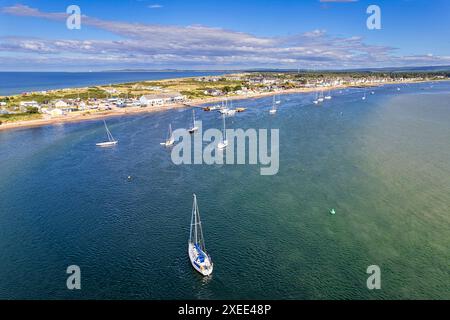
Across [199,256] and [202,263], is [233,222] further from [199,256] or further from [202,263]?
[202,263]

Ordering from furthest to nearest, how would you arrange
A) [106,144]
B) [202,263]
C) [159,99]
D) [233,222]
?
1. [159,99]
2. [106,144]
3. [233,222]
4. [202,263]

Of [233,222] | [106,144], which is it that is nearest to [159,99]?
[106,144]

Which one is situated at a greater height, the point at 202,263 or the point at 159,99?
the point at 159,99

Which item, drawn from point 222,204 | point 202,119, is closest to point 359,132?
point 202,119

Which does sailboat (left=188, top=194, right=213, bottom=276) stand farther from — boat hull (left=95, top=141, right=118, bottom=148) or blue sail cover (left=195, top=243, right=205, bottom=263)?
boat hull (left=95, top=141, right=118, bottom=148)

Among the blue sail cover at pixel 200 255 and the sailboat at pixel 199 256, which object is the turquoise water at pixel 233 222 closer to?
the sailboat at pixel 199 256

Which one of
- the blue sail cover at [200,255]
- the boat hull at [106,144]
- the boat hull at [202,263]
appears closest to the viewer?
the boat hull at [202,263]

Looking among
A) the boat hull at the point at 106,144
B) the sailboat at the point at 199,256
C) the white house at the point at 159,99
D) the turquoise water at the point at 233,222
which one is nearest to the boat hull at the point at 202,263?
the sailboat at the point at 199,256

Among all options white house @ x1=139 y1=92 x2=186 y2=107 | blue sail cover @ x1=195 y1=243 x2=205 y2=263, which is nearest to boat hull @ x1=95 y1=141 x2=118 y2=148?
blue sail cover @ x1=195 y1=243 x2=205 y2=263
